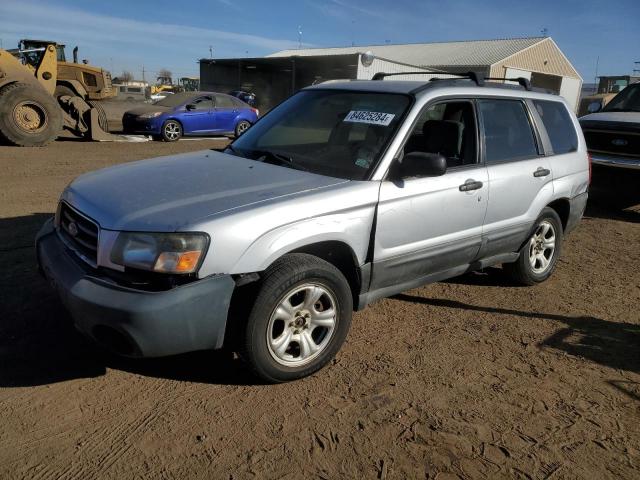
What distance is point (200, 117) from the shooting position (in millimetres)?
15961

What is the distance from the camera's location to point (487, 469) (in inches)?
99.8

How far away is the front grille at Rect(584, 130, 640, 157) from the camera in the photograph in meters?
7.98

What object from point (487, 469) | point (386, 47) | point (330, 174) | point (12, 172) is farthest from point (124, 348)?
point (386, 47)

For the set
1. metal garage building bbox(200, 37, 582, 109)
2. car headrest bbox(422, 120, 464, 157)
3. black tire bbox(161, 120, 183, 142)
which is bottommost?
black tire bbox(161, 120, 183, 142)

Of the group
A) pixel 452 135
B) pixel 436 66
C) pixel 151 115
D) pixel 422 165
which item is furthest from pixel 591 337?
pixel 436 66

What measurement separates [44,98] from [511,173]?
11766 millimetres

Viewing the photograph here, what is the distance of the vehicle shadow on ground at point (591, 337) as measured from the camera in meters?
3.70

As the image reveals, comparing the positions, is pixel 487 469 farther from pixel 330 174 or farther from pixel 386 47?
pixel 386 47

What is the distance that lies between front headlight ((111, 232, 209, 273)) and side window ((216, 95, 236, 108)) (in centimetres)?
1457

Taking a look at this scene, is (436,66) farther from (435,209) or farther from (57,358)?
(57,358)

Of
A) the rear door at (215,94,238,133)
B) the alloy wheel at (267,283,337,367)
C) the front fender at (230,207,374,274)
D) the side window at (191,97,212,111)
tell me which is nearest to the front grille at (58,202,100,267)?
the front fender at (230,207,374,274)

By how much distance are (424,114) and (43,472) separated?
3126 millimetres

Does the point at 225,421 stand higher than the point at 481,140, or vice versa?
the point at 481,140

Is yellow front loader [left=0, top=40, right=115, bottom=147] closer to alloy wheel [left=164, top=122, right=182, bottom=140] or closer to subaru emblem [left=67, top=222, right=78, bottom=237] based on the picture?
alloy wheel [left=164, top=122, right=182, bottom=140]
